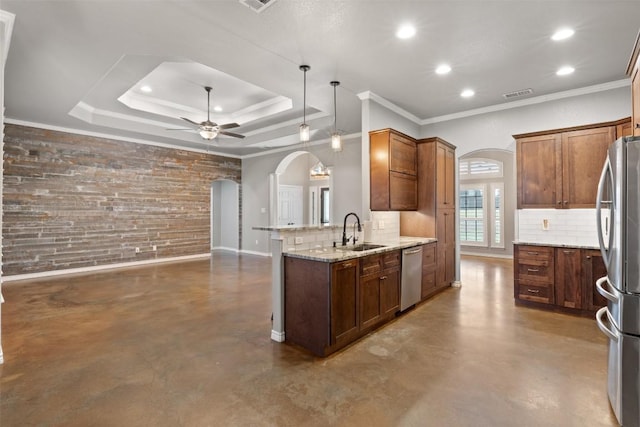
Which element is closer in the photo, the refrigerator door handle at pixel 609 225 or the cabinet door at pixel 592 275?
the refrigerator door handle at pixel 609 225

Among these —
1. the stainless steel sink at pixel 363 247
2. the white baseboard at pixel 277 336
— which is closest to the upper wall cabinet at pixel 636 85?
the stainless steel sink at pixel 363 247

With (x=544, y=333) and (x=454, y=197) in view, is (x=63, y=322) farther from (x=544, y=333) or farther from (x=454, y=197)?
(x=454, y=197)

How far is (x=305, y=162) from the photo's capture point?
9.97m

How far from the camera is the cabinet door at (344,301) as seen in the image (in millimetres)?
2816

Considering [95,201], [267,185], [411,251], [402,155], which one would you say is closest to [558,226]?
[411,251]

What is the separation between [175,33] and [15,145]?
16.5 ft

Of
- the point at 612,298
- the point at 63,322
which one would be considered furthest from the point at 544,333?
the point at 63,322

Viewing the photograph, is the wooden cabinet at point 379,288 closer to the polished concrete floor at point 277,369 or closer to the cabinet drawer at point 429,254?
the polished concrete floor at point 277,369

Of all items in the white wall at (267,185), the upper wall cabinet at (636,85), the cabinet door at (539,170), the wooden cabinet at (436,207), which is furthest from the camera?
the white wall at (267,185)

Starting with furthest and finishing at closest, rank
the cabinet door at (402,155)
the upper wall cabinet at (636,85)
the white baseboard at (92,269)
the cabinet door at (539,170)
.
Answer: the white baseboard at (92,269)
the cabinet door at (402,155)
the cabinet door at (539,170)
the upper wall cabinet at (636,85)

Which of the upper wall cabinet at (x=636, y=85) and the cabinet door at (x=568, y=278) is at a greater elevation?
the upper wall cabinet at (x=636, y=85)

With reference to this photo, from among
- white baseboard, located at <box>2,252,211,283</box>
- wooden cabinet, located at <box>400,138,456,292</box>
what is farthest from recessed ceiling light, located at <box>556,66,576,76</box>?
white baseboard, located at <box>2,252,211,283</box>

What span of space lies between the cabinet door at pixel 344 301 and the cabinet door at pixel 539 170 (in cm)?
297

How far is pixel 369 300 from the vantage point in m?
3.29
